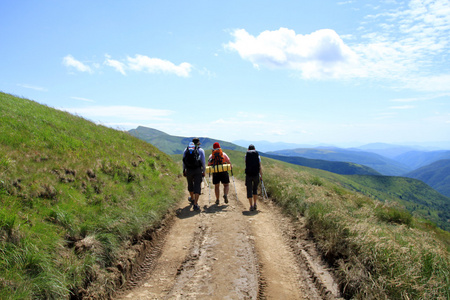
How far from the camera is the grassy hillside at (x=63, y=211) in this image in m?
4.18

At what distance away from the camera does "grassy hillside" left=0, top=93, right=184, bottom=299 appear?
13.7 ft

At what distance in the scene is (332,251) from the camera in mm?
6086

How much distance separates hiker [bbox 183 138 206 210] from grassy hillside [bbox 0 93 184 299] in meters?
1.17

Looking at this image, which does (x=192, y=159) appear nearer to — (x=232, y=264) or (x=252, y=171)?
(x=252, y=171)

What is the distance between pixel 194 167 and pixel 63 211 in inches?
210

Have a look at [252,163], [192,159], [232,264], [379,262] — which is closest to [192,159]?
[192,159]

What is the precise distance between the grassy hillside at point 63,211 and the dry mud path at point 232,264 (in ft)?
2.64

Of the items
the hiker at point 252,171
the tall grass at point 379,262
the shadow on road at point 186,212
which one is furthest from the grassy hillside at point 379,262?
the shadow on road at point 186,212

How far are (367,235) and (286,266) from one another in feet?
6.43

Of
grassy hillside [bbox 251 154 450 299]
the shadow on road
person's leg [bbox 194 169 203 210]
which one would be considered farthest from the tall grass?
person's leg [bbox 194 169 203 210]

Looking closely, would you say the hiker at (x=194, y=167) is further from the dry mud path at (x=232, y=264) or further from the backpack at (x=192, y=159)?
the dry mud path at (x=232, y=264)

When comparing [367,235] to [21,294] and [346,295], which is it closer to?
[346,295]

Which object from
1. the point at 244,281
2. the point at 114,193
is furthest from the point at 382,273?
the point at 114,193

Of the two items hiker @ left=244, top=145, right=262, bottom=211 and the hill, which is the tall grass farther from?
hiker @ left=244, top=145, right=262, bottom=211
